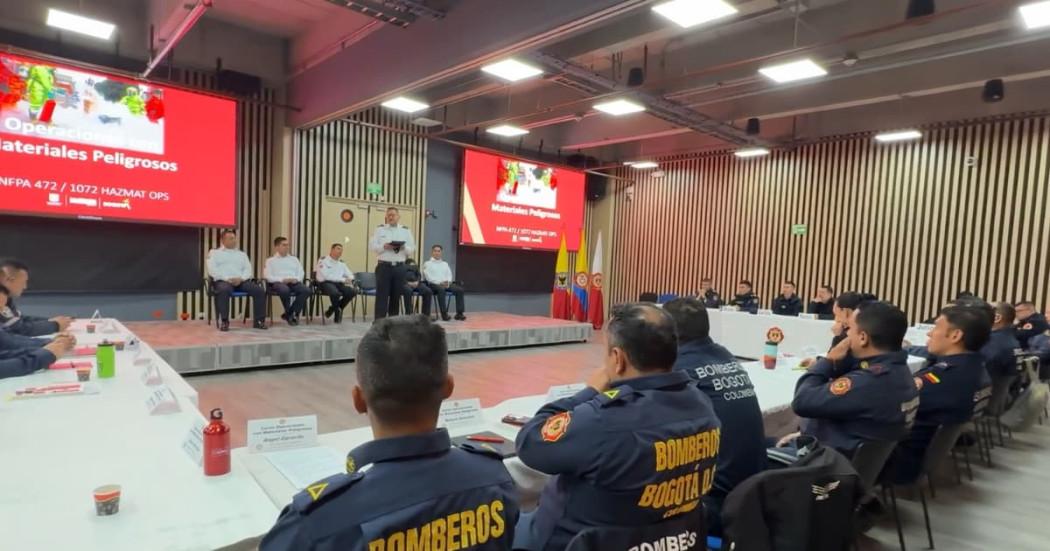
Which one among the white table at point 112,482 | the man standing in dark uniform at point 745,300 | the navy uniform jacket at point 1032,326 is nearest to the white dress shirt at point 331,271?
the white table at point 112,482

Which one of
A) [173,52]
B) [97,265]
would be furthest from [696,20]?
[97,265]

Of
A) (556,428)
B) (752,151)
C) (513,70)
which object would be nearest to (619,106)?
(513,70)

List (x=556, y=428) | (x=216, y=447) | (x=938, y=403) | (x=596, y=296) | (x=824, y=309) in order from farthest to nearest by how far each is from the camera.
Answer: (x=596, y=296), (x=824, y=309), (x=938, y=403), (x=216, y=447), (x=556, y=428)

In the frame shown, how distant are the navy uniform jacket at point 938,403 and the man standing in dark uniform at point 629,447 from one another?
1.83 meters

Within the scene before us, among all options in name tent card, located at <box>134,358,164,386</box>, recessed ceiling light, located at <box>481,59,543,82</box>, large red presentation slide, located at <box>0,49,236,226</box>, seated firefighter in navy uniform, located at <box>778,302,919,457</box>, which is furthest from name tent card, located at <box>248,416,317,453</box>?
large red presentation slide, located at <box>0,49,236,226</box>

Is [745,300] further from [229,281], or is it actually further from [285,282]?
[229,281]

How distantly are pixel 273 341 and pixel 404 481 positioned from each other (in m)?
5.60

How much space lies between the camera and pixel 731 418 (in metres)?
1.85

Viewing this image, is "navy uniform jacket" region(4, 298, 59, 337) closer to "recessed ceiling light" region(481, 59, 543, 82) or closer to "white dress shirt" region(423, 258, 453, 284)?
"recessed ceiling light" region(481, 59, 543, 82)

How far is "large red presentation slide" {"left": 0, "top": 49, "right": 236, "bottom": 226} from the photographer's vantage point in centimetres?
585

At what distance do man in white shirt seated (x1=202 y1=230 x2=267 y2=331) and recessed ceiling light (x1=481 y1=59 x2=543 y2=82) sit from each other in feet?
11.9

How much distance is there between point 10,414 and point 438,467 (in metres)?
1.88

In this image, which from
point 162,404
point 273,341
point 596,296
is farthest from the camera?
point 596,296

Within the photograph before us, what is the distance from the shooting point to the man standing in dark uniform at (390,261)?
24.1 ft
